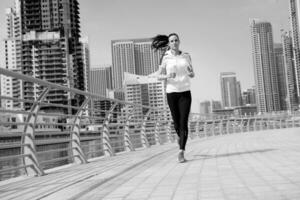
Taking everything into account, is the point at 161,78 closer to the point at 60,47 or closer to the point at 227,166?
the point at 227,166

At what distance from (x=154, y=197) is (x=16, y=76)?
8.21 feet

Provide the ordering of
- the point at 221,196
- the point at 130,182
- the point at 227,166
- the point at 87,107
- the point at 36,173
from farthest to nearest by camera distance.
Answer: the point at 87,107 → the point at 36,173 → the point at 227,166 → the point at 130,182 → the point at 221,196

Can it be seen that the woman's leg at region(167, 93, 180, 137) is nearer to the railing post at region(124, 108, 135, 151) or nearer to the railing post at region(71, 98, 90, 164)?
the railing post at region(71, 98, 90, 164)

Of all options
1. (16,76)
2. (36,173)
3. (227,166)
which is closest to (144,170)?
(227,166)

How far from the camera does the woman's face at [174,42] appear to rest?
23.4 ft

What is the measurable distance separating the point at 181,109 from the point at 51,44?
514 feet

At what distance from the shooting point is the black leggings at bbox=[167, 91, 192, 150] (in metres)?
7.04

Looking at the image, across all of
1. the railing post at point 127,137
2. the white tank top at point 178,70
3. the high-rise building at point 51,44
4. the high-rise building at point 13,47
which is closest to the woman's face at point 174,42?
the white tank top at point 178,70

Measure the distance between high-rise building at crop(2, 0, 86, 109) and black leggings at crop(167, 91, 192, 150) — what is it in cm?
13629

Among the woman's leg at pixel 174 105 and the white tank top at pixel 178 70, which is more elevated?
the white tank top at pixel 178 70

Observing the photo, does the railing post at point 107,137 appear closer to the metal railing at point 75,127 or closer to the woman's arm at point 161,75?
the metal railing at point 75,127

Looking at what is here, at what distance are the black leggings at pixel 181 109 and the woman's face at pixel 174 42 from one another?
739 millimetres

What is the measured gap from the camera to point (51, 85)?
6.36 meters

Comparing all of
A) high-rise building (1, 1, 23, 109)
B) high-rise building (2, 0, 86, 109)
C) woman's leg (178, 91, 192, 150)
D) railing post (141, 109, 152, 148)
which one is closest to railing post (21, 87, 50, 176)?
woman's leg (178, 91, 192, 150)
